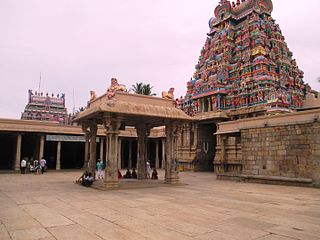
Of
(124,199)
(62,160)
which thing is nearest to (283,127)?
(124,199)

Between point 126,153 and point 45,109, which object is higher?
point 45,109

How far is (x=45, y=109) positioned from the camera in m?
60.2

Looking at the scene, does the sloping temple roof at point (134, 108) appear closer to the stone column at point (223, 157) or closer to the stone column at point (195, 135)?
the stone column at point (223, 157)

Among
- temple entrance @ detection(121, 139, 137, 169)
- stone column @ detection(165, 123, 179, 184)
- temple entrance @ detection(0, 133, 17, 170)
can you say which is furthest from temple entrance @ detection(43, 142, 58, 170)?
stone column @ detection(165, 123, 179, 184)

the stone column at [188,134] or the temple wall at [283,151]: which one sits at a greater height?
the stone column at [188,134]

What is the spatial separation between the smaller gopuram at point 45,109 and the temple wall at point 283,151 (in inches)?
1857

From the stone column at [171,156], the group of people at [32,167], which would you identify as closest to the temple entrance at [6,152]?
the group of people at [32,167]

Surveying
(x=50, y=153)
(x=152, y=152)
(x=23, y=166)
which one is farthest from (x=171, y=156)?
(x=50, y=153)

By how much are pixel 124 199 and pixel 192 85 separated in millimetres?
26073

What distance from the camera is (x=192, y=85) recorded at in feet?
113

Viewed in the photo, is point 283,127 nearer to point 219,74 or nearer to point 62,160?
point 219,74

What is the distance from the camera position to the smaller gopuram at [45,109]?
5809cm

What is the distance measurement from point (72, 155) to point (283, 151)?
27915 millimetres

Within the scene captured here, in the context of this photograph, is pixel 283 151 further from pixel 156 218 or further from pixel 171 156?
pixel 156 218
